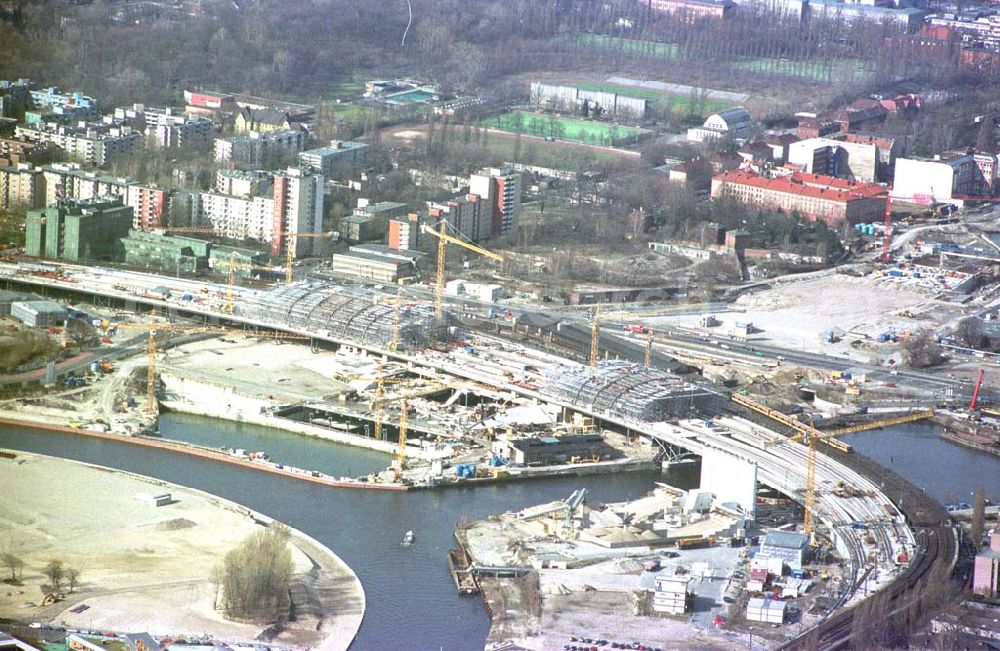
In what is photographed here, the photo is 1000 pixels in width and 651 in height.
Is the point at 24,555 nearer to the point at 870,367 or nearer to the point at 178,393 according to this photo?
the point at 178,393

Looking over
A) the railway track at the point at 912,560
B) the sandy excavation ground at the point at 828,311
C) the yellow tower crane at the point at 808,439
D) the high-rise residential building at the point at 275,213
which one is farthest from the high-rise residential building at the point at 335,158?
the railway track at the point at 912,560

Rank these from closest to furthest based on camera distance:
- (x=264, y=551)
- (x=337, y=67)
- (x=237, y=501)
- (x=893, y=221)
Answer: (x=264, y=551) < (x=237, y=501) < (x=893, y=221) < (x=337, y=67)

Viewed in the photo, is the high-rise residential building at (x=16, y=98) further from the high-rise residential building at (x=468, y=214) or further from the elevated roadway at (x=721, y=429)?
the high-rise residential building at (x=468, y=214)

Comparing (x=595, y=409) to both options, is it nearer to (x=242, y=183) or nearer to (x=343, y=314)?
(x=343, y=314)

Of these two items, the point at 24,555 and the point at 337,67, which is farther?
the point at 337,67

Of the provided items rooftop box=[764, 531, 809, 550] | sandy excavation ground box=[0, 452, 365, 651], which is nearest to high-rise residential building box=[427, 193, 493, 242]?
sandy excavation ground box=[0, 452, 365, 651]

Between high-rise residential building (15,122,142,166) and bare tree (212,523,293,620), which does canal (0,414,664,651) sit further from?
high-rise residential building (15,122,142,166)

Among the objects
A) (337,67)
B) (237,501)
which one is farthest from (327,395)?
(337,67)

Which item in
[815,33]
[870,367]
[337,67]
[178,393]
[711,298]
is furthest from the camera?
[815,33]
